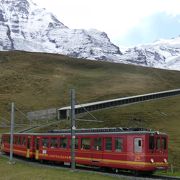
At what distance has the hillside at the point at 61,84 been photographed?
141875 millimetres

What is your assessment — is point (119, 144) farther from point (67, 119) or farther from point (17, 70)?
point (17, 70)

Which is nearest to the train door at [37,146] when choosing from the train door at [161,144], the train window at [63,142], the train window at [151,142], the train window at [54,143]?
the train window at [54,143]

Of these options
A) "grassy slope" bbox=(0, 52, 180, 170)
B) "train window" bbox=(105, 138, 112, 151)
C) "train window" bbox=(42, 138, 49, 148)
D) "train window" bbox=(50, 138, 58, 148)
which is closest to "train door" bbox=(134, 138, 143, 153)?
"train window" bbox=(105, 138, 112, 151)

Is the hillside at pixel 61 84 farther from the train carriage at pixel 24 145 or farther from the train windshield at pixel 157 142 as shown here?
the train windshield at pixel 157 142

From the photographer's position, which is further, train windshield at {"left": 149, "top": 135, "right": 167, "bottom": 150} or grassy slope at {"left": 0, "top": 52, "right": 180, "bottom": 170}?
grassy slope at {"left": 0, "top": 52, "right": 180, "bottom": 170}

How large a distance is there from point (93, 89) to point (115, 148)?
392ft

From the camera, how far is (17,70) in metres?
184

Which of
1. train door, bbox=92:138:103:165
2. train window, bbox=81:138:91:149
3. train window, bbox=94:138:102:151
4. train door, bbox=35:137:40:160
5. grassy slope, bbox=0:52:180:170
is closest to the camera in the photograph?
train door, bbox=92:138:103:165

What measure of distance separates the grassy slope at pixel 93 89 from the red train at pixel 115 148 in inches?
1222

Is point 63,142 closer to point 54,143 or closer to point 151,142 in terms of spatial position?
point 54,143

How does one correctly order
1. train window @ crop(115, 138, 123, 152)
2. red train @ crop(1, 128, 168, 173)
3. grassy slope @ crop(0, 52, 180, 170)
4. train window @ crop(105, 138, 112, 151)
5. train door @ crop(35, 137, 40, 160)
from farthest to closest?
grassy slope @ crop(0, 52, 180, 170)
train door @ crop(35, 137, 40, 160)
train window @ crop(105, 138, 112, 151)
train window @ crop(115, 138, 123, 152)
red train @ crop(1, 128, 168, 173)

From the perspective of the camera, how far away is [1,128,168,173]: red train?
3719 cm

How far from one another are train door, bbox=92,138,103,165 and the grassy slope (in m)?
34.7

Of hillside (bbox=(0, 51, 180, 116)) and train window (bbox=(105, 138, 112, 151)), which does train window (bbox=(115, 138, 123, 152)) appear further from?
hillside (bbox=(0, 51, 180, 116))
